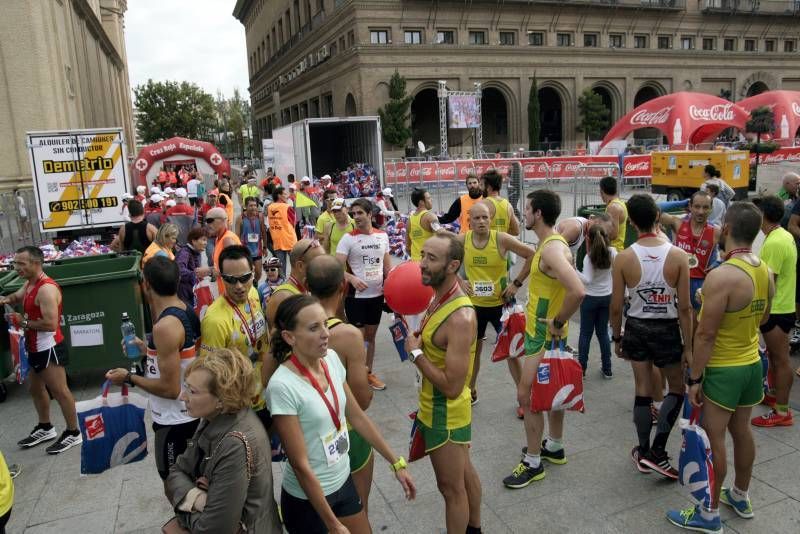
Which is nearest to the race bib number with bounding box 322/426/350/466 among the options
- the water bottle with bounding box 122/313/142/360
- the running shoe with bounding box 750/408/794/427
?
the water bottle with bounding box 122/313/142/360

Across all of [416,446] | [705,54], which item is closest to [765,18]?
[705,54]

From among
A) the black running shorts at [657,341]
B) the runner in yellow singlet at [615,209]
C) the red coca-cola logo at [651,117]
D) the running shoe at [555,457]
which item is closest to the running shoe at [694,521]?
the running shoe at [555,457]

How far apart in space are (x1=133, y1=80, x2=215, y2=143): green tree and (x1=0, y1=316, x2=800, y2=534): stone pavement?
61.3 meters

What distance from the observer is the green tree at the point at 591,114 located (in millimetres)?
45906

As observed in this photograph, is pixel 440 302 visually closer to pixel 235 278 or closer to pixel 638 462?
pixel 235 278

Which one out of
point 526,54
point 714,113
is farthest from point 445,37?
point 714,113

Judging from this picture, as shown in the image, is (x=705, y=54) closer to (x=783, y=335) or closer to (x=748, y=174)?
(x=748, y=174)

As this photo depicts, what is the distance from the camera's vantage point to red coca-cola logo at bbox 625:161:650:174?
2362cm

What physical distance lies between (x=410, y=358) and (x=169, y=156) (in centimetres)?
2453

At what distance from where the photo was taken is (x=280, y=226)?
10.3m

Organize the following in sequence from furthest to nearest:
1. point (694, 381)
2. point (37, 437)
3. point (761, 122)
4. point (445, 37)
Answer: point (445, 37), point (761, 122), point (37, 437), point (694, 381)

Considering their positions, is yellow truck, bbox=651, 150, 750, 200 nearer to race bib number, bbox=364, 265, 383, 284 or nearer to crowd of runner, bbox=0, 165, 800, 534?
crowd of runner, bbox=0, 165, 800, 534

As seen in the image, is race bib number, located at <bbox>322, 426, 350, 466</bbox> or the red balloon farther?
the red balloon

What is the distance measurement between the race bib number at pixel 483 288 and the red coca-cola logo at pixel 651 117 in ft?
77.9
